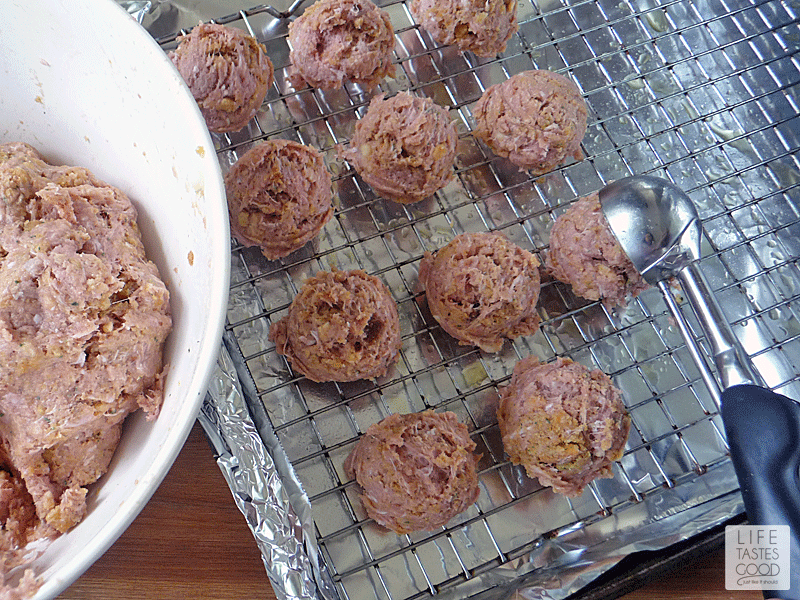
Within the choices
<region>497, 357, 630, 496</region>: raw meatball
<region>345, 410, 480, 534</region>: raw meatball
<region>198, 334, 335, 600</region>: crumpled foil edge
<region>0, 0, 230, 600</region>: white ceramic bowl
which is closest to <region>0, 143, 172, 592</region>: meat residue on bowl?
<region>0, 0, 230, 600</region>: white ceramic bowl

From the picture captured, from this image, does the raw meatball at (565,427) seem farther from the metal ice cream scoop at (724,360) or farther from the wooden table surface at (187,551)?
the wooden table surface at (187,551)

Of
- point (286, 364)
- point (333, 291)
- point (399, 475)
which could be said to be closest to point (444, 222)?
point (333, 291)

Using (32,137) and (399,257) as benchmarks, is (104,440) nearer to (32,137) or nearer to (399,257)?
(32,137)

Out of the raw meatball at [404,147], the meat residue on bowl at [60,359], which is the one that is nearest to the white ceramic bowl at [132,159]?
the meat residue on bowl at [60,359]

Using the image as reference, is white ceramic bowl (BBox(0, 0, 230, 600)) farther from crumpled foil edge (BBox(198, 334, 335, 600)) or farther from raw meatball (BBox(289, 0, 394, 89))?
raw meatball (BBox(289, 0, 394, 89))

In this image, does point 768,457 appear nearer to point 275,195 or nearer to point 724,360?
point 724,360

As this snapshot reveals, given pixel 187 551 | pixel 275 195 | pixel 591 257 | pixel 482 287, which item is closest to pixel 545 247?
pixel 591 257

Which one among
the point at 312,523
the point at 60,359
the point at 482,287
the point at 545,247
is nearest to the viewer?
the point at 60,359
